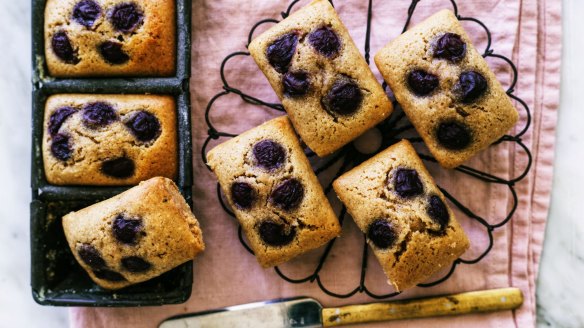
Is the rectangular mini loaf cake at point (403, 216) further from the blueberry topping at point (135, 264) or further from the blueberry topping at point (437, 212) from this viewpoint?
Result: the blueberry topping at point (135, 264)

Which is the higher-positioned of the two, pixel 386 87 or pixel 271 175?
pixel 386 87

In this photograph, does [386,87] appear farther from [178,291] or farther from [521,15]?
[178,291]

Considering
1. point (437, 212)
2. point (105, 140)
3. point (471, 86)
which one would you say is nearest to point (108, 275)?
point (105, 140)

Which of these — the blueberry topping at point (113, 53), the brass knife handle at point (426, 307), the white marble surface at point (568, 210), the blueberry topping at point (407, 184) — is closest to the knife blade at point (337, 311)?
the brass knife handle at point (426, 307)

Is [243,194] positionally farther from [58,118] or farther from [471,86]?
[471,86]

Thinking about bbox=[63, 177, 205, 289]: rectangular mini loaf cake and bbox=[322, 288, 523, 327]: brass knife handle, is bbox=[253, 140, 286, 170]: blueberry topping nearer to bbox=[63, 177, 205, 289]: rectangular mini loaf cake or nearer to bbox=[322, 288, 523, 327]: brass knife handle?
bbox=[63, 177, 205, 289]: rectangular mini loaf cake

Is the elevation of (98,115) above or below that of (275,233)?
above

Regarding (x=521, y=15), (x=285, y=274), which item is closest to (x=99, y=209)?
(x=285, y=274)
